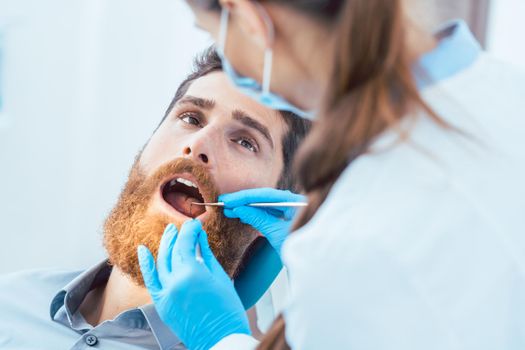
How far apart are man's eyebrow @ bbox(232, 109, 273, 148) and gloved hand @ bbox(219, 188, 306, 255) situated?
0.69ft

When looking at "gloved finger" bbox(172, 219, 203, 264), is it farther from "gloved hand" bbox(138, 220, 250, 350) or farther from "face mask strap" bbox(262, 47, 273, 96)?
"face mask strap" bbox(262, 47, 273, 96)

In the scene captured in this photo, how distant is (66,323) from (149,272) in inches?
15.9

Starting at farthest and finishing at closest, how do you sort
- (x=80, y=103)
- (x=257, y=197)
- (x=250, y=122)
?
(x=80, y=103)
(x=250, y=122)
(x=257, y=197)

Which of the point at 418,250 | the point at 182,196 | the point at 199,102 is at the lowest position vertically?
the point at 182,196

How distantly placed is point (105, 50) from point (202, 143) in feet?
3.53

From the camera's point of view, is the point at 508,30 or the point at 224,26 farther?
the point at 508,30

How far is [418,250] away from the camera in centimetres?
89

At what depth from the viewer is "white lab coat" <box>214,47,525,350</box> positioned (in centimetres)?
89

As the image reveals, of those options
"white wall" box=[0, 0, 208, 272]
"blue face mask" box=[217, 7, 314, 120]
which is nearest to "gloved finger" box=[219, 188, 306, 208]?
"blue face mask" box=[217, 7, 314, 120]

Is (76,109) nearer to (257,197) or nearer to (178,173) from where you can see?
(178,173)

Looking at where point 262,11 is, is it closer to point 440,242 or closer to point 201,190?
point 440,242

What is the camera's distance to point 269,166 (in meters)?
1.90

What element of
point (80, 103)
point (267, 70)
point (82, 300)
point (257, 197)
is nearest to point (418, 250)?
point (267, 70)

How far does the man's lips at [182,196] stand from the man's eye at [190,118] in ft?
0.54
